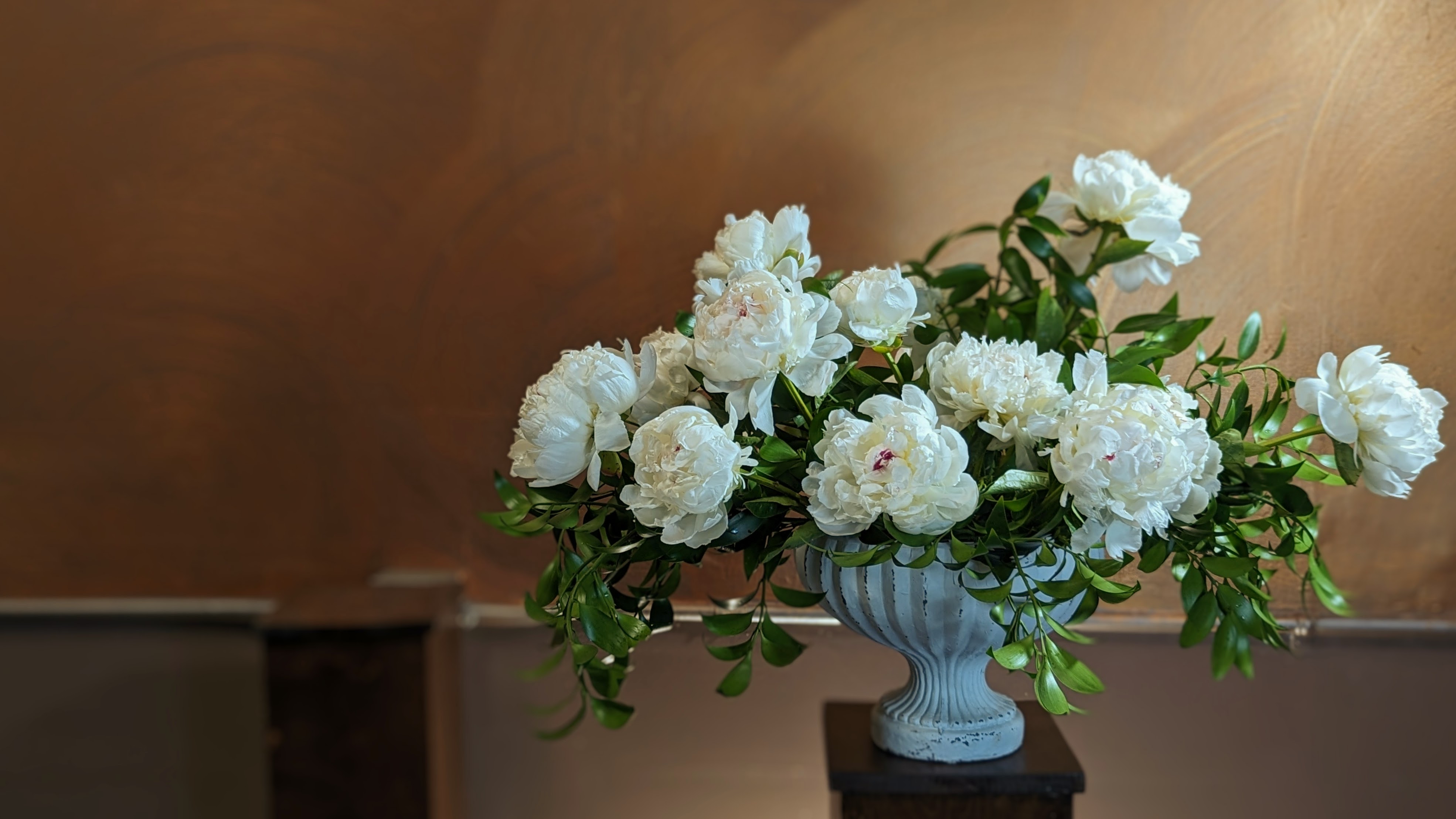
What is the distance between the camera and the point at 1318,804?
4.26 feet

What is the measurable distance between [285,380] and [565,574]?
2.56ft

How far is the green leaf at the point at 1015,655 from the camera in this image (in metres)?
0.79

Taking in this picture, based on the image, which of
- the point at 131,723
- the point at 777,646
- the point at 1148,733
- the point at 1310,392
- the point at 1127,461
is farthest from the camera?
the point at 131,723

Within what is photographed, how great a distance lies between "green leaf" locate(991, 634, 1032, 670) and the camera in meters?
0.79

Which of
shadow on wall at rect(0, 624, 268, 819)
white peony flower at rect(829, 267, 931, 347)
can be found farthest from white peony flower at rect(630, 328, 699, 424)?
shadow on wall at rect(0, 624, 268, 819)

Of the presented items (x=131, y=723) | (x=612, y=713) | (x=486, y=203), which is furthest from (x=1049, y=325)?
(x=131, y=723)

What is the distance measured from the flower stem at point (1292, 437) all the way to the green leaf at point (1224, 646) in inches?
5.6

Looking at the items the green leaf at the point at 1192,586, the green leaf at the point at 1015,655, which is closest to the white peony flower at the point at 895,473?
the green leaf at the point at 1015,655

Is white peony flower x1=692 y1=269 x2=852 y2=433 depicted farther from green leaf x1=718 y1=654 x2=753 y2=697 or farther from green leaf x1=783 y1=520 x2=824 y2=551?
green leaf x1=718 y1=654 x2=753 y2=697

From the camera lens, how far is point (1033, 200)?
3.56ft

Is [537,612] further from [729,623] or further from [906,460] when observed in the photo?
[906,460]

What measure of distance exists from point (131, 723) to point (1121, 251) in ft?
4.86

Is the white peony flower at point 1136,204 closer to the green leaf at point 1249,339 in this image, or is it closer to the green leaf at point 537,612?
the green leaf at point 1249,339

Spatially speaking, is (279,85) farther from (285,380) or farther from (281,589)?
(281,589)
